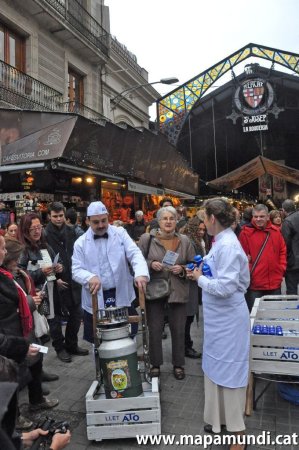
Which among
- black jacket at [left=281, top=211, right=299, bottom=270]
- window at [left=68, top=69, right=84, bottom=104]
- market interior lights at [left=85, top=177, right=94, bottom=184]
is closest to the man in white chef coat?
black jacket at [left=281, top=211, right=299, bottom=270]

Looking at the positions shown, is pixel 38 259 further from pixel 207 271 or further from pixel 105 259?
pixel 207 271

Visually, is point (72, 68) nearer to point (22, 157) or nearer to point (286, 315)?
point (22, 157)

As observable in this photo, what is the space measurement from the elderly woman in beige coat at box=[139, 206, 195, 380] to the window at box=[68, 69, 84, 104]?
44.4 feet

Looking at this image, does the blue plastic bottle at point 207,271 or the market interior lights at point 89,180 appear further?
the market interior lights at point 89,180

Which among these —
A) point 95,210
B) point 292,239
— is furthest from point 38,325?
point 292,239

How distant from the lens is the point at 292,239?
20.3 feet

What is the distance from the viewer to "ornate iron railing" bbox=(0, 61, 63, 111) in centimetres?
1176

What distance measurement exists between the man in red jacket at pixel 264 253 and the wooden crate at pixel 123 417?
2385 millimetres

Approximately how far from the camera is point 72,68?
1661 cm

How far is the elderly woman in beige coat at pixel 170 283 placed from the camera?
4.37m

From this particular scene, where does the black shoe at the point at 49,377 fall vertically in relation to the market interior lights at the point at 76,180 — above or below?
below

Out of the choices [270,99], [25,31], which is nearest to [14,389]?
[25,31]

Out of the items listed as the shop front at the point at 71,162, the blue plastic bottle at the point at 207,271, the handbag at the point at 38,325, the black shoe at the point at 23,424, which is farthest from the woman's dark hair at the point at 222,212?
the shop front at the point at 71,162

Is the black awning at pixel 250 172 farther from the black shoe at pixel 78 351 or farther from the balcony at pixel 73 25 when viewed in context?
the black shoe at pixel 78 351
